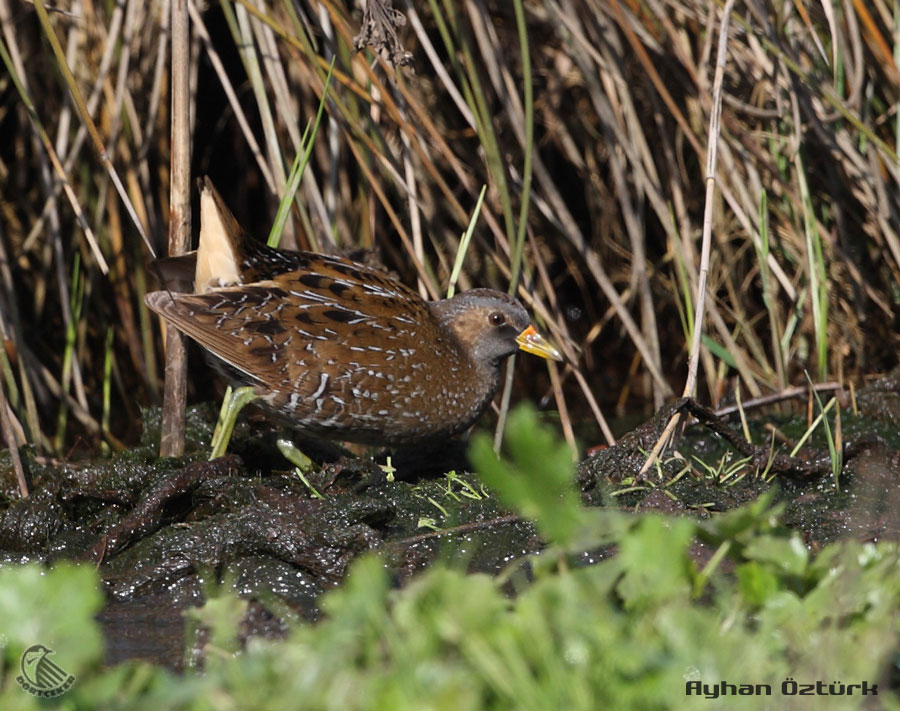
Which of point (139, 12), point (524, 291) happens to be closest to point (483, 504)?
point (524, 291)

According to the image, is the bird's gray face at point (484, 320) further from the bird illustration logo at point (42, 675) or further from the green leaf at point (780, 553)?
the bird illustration logo at point (42, 675)

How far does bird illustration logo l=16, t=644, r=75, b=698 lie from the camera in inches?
78.9

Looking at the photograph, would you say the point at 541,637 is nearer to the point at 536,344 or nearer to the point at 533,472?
the point at 533,472

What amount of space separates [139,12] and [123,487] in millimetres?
2231

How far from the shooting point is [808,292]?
4.92m

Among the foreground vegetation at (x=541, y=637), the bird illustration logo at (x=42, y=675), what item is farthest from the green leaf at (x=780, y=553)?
the bird illustration logo at (x=42, y=675)

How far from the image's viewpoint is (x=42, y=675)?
2031mm

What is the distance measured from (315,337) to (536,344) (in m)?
0.92

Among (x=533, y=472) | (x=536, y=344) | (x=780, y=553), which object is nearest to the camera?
(x=533, y=472)

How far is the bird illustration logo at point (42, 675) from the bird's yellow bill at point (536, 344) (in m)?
2.58

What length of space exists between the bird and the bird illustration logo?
187 centimetres

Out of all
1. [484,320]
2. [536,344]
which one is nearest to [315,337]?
[484,320]

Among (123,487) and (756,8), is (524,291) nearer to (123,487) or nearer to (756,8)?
(756,8)

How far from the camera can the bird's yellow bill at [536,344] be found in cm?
433
